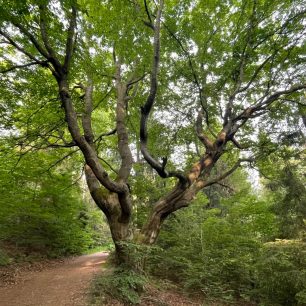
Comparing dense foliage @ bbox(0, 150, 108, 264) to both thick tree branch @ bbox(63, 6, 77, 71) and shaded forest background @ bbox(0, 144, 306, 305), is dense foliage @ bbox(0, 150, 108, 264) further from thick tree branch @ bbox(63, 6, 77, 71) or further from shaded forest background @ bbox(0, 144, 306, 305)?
thick tree branch @ bbox(63, 6, 77, 71)

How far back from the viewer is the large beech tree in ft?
18.4

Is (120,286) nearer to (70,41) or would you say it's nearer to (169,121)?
(70,41)

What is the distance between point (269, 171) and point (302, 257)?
11.2 feet

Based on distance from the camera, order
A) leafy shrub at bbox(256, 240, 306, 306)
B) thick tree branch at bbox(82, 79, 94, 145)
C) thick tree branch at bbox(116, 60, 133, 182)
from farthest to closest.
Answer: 1. thick tree branch at bbox(82, 79, 94, 145)
2. thick tree branch at bbox(116, 60, 133, 182)
3. leafy shrub at bbox(256, 240, 306, 306)

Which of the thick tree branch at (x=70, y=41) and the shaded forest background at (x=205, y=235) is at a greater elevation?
the thick tree branch at (x=70, y=41)

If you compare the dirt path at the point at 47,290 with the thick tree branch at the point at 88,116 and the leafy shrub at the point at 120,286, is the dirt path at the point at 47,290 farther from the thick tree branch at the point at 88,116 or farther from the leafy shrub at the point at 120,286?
the thick tree branch at the point at 88,116

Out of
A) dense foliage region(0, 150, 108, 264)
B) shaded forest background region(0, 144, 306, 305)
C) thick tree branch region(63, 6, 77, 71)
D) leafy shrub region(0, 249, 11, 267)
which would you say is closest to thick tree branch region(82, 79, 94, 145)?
shaded forest background region(0, 144, 306, 305)

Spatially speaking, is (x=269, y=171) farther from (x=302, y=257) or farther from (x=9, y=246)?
(x=9, y=246)

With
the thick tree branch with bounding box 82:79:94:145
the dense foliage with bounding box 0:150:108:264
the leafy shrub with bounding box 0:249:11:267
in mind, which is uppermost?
the thick tree branch with bounding box 82:79:94:145

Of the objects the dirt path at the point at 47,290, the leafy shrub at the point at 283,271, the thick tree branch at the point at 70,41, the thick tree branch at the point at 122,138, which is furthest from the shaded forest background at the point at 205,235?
the thick tree branch at the point at 70,41

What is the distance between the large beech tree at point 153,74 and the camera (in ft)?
18.4

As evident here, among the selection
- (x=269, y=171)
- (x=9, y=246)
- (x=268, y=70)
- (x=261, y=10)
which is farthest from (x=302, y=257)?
(x=9, y=246)

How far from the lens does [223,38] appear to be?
806cm

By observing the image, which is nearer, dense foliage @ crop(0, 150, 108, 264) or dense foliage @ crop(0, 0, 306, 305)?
dense foliage @ crop(0, 0, 306, 305)
